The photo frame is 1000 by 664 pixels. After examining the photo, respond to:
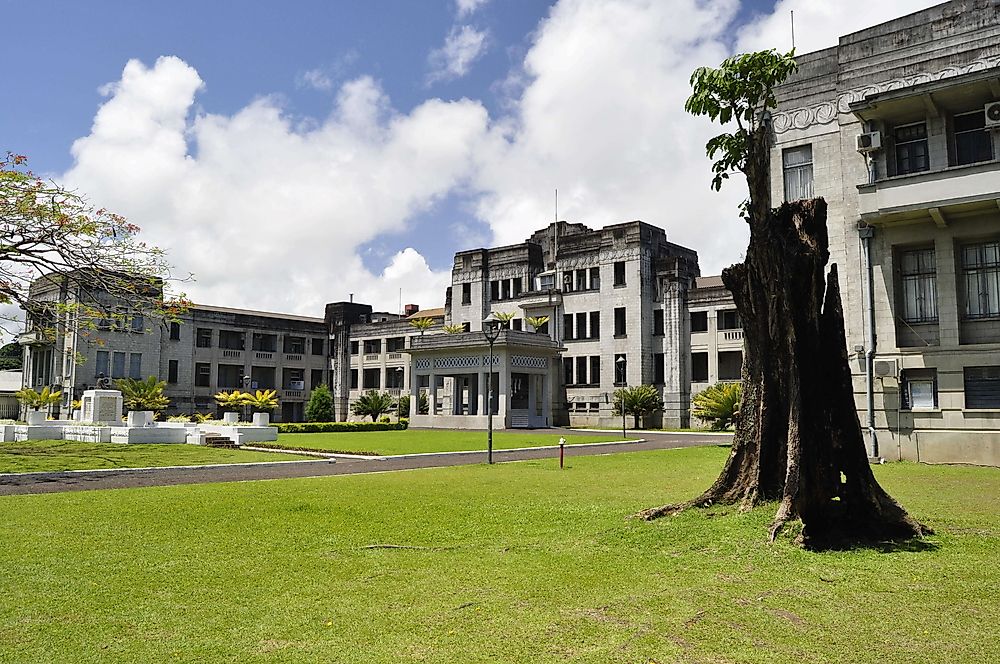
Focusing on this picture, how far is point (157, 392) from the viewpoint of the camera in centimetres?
4559

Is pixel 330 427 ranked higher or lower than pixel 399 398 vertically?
lower

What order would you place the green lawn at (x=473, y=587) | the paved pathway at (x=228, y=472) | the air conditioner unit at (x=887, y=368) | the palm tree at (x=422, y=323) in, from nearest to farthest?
1. the green lawn at (x=473, y=587)
2. the paved pathway at (x=228, y=472)
3. the air conditioner unit at (x=887, y=368)
4. the palm tree at (x=422, y=323)

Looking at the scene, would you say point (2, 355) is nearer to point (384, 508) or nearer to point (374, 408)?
point (374, 408)

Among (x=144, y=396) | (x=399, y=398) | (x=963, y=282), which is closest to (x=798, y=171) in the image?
(x=963, y=282)

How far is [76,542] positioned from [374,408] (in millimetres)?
50006

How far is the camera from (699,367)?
5288 centimetres

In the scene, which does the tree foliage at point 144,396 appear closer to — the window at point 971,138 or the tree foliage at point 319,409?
the tree foliage at point 319,409

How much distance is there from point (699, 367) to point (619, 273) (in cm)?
866

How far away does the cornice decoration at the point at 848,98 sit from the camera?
21109mm

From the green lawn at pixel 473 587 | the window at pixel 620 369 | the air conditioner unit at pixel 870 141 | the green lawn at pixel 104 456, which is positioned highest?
the air conditioner unit at pixel 870 141

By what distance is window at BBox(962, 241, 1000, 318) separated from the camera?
20.7m

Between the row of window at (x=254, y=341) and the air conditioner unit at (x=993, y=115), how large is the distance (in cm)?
5770

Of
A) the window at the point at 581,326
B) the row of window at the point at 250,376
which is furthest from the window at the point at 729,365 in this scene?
the row of window at the point at 250,376

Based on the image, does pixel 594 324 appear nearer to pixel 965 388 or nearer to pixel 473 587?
pixel 965 388
